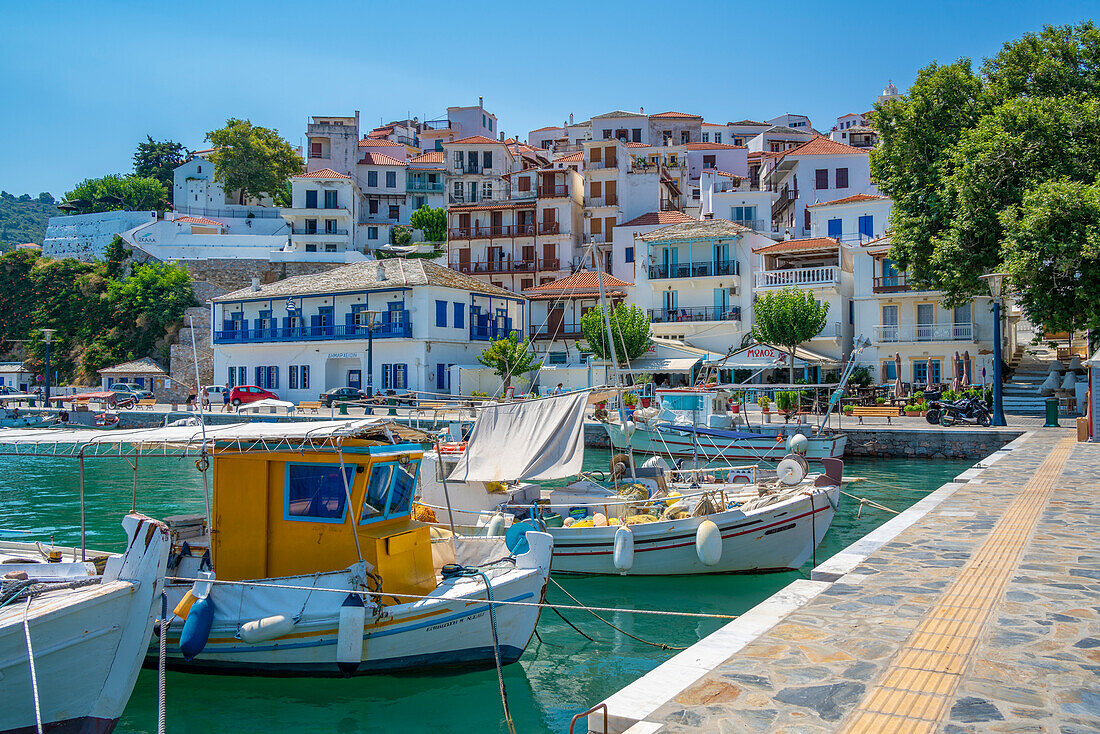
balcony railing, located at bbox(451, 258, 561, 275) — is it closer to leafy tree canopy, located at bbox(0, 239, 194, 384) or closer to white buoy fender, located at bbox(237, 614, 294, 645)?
leafy tree canopy, located at bbox(0, 239, 194, 384)

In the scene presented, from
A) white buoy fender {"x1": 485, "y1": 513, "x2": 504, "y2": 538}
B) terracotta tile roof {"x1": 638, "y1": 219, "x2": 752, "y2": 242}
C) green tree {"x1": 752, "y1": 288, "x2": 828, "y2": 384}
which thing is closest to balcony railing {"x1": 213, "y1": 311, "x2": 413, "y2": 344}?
terracotta tile roof {"x1": 638, "y1": 219, "x2": 752, "y2": 242}

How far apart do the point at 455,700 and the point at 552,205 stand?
4787cm

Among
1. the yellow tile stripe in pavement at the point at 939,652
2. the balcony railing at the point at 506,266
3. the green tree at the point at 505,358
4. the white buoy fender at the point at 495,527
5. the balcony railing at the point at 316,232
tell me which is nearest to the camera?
the yellow tile stripe in pavement at the point at 939,652

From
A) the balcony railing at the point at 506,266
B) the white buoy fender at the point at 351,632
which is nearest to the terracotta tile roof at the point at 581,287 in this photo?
the balcony railing at the point at 506,266

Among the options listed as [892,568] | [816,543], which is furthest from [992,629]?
[816,543]

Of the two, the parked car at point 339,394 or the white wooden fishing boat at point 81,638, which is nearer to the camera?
the white wooden fishing boat at point 81,638

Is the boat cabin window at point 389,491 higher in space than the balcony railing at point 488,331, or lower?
lower

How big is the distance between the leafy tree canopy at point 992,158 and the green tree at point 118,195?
72129 millimetres

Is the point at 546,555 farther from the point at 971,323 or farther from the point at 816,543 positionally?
the point at 971,323

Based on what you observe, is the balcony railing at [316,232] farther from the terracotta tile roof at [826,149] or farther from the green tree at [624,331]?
the terracotta tile roof at [826,149]

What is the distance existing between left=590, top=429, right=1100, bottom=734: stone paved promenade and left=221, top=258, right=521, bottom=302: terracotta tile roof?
36942 millimetres

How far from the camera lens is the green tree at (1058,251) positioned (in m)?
24.9

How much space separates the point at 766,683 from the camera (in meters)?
5.29

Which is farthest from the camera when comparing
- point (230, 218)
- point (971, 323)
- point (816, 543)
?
point (230, 218)
